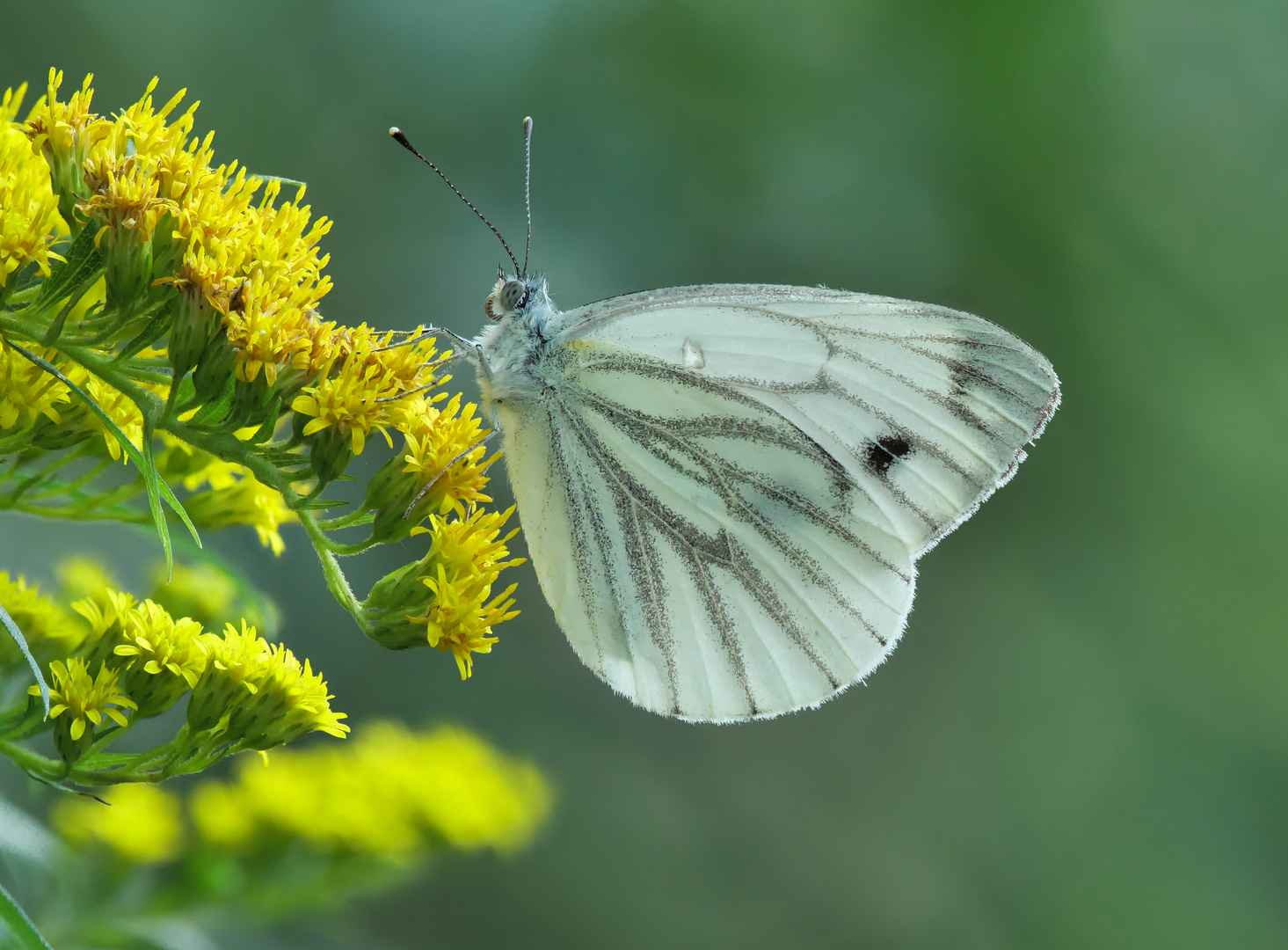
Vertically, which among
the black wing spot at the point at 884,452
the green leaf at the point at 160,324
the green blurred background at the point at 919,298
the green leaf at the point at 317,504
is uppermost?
the green blurred background at the point at 919,298

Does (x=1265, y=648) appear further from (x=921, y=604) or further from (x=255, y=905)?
(x=255, y=905)

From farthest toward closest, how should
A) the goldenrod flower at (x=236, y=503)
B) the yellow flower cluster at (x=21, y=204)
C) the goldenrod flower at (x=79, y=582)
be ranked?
1. the goldenrod flower at (x=79, y=582)
2. the goldenrod flower at (x=236, y=503)
3. the yellow flower cluster at (x=21, y=204)

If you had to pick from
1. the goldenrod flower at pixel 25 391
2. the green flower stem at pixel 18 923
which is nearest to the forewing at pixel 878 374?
the goldenrod flower at pixel 25 391

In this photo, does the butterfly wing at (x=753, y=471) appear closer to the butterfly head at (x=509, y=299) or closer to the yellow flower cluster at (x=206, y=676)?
the butterfly head at (x=509, y=299)

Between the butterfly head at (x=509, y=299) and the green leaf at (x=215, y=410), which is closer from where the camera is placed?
the green leaf at (x=215, y=410)

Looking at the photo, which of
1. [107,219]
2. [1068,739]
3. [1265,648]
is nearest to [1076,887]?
[1068,739]

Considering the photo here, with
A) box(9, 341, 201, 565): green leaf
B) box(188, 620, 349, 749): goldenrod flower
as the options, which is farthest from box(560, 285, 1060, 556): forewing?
box(9, 341, 201, 565): green leaf
